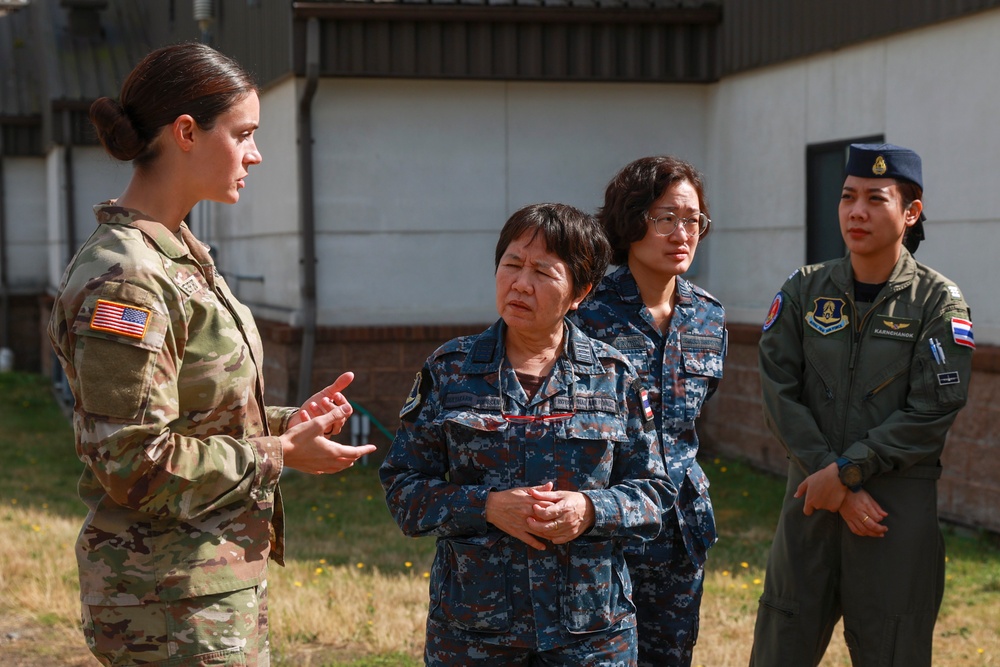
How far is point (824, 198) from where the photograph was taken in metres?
9.00

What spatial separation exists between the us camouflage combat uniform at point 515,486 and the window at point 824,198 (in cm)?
604

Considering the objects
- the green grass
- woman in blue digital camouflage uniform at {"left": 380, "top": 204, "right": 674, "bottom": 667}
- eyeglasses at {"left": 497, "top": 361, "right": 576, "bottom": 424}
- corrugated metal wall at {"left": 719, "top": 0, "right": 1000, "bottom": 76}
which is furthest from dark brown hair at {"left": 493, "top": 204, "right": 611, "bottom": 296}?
corrugated metal wall at {"left": 719, "top": 0, "right": 1000, "bottom": 76}

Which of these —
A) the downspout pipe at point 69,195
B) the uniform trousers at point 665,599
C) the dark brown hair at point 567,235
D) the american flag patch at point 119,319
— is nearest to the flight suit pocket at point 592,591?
the uniform trousers at point 665,599

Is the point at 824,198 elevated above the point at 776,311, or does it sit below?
above

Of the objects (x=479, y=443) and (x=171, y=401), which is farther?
(x=479, y=443)

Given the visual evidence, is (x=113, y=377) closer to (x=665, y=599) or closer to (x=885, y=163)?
(x=665, y=599)

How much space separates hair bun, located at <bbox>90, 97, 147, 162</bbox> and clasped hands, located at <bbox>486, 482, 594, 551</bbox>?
1177mm

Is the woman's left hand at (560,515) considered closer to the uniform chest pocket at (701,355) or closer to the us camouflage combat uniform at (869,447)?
the uniform chest pocket at (701,355)

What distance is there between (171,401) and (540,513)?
3.01ft

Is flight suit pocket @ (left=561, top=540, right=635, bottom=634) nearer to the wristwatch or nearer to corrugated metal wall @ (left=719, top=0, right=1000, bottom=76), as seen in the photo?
the wristwatch

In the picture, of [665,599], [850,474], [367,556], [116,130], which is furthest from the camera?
[367,556]

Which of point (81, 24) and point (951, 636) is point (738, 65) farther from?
point (81, 24)

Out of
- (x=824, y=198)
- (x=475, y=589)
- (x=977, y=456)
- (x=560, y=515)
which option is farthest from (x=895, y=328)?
(x=824, y=198)

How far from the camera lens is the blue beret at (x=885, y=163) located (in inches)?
161
